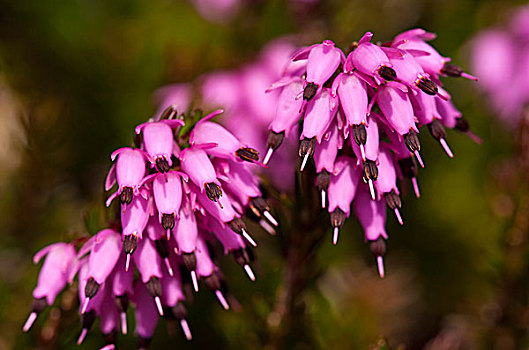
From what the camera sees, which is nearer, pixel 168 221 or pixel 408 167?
pixel 168 221

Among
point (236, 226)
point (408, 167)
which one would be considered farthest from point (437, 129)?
point (236, 226)

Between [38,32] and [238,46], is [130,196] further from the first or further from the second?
[38,32]

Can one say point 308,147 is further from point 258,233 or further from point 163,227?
point 258,233

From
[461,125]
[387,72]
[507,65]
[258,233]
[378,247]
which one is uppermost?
[387,72]

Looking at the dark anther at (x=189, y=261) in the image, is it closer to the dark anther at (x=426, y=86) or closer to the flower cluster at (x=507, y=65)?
the dark anther at (x=426, y=86)

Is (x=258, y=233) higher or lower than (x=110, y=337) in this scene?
lower

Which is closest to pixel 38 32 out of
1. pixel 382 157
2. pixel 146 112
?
pixel 146 112
